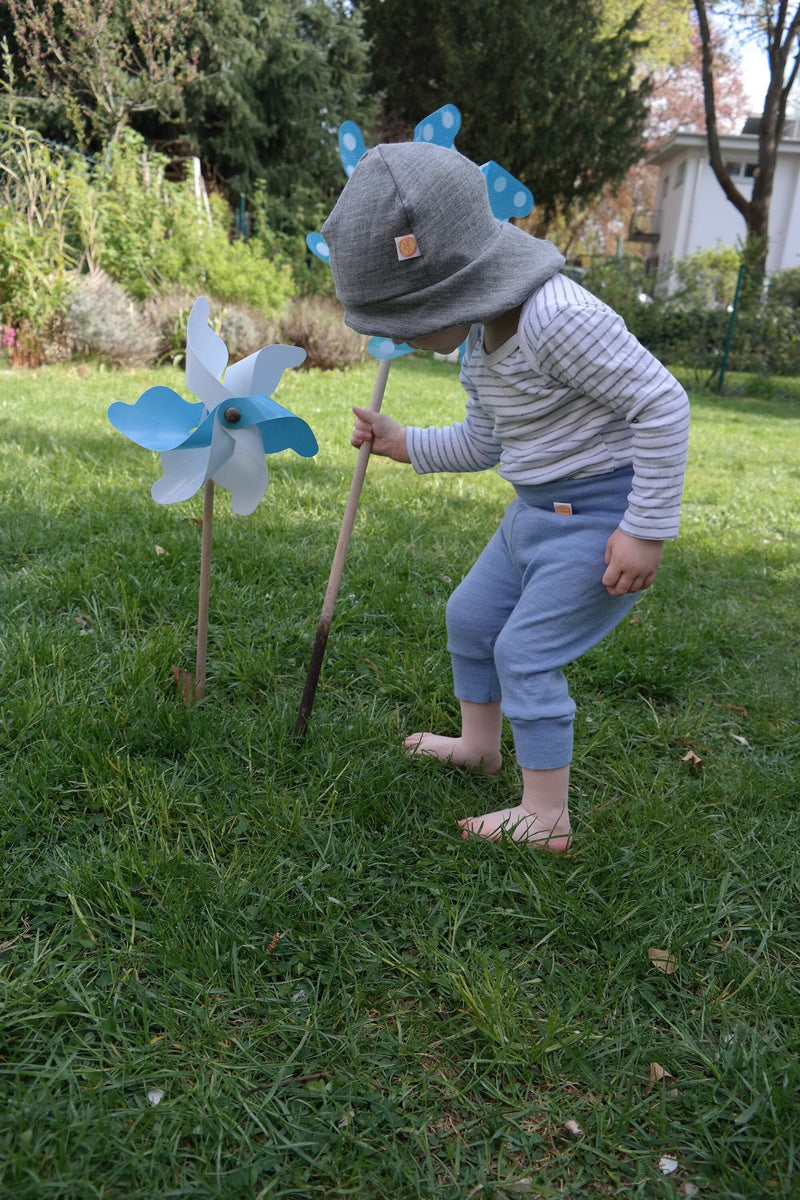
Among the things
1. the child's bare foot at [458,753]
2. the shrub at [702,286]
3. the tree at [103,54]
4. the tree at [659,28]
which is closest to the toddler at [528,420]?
the child's bare foot at [458,753]

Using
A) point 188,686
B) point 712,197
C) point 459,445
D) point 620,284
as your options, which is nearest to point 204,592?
point 188,686

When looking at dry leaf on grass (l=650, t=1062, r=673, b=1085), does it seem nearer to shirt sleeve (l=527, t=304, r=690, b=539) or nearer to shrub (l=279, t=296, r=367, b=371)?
shirt sleeve (l=527, t=304, r=690, b=539)

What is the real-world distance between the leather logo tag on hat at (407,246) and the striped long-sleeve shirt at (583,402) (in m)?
0.24

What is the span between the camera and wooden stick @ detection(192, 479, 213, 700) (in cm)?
204

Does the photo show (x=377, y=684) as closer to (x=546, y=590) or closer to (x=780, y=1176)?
(x=546, y=590)

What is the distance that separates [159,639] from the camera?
7.95 ft

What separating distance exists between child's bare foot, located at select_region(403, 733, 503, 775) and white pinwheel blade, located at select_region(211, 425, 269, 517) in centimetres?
72

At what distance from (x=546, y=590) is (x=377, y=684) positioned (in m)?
0.85

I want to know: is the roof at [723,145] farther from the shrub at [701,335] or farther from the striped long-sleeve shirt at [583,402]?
the striped long-sleeve shirt at [583,402]

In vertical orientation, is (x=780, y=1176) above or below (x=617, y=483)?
below

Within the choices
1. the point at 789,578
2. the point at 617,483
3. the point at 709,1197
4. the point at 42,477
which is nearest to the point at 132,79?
the point at 42,477

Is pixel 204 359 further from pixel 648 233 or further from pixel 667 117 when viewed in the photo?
pixel 648 233

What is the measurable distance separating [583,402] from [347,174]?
777 mm

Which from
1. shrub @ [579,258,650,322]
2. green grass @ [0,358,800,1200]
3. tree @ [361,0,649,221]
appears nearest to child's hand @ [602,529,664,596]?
green grass @ [0,358,800,1200]
